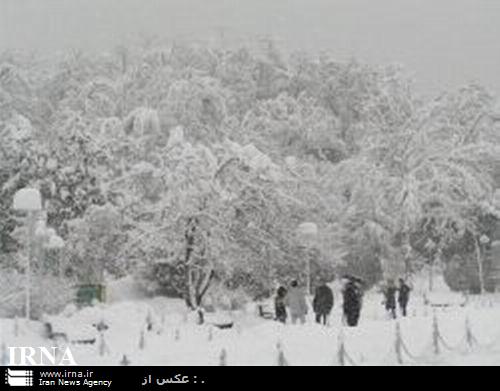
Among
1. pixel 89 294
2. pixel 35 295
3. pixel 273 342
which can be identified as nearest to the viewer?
pixel 273 342

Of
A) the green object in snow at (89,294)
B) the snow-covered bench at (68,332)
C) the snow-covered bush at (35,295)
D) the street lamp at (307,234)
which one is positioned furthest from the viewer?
the street lamp at (307,234)

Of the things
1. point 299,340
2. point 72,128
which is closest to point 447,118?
point 72,128

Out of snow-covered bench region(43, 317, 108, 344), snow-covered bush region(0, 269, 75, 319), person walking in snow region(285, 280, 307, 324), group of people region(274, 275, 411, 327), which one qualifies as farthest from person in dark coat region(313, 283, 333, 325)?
snow-covered bush region(0, 269, 75, 319)

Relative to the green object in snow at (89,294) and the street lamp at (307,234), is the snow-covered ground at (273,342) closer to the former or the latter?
the green object in snow at (89,294)

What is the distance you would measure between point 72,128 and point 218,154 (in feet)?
19.9

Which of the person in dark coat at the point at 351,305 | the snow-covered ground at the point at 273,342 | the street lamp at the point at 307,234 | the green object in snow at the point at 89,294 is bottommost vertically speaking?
the snow-covered ground at the point at 273,342

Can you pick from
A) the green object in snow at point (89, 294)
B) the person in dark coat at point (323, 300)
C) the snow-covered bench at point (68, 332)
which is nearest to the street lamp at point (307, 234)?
the green object in snow at point (89, 294)

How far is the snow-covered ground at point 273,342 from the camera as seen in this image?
14.3 m

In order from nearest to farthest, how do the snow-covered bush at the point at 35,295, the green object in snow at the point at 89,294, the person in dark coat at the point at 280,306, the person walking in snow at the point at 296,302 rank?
the person walking in snow at the point at 296,302 < the person in dark coat at the point at 280,306 < the snow-covered bush at the point at 35,295 < the green object in snow at the point at 89,294

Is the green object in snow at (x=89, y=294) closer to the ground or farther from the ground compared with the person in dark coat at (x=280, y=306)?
farther from the ground

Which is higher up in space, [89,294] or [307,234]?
[307,234]

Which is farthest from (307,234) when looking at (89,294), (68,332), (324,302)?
(68,332)

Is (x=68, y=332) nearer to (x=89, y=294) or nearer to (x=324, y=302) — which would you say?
(x=324, y=302)

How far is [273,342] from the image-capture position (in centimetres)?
1566
